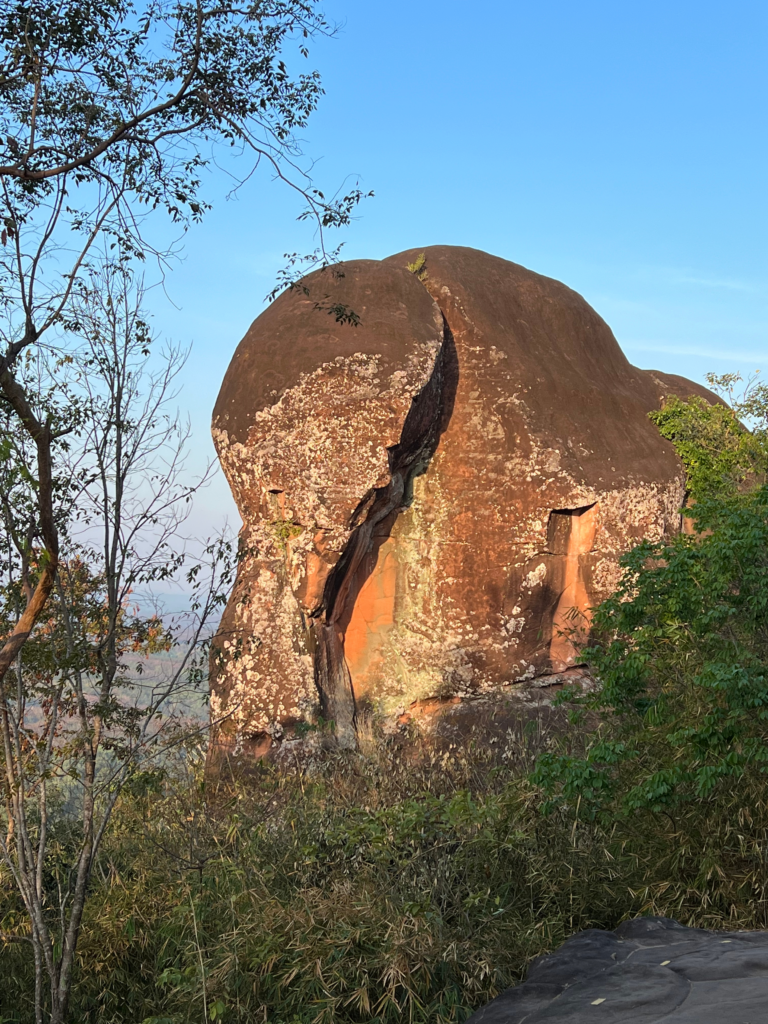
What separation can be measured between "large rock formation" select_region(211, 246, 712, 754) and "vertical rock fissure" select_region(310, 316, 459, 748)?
0.09 feet

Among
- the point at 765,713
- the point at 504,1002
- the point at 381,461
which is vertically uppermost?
the point at 381,461

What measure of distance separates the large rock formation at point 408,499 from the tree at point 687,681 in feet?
12.8

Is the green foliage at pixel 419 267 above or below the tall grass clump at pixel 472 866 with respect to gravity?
above

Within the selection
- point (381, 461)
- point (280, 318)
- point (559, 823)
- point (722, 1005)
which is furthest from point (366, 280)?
point (722, 1005)

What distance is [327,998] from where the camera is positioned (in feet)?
16.0

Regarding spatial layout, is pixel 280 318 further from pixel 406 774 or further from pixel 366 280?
pixel 406 774

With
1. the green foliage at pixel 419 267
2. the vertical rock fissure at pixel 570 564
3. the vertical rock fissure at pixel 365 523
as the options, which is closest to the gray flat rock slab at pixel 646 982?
the vertical rock fissure at pixel 365 523

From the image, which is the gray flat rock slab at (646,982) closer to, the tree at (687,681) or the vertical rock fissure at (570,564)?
the tree at (687,681)

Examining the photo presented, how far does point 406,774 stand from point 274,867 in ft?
7.79

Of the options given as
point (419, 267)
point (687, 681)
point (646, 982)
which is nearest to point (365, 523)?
point (419, 267)

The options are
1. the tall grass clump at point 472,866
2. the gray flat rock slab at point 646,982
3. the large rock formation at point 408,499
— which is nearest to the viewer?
the gray flat rock slab at point 646,982

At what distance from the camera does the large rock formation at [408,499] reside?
1034 cm

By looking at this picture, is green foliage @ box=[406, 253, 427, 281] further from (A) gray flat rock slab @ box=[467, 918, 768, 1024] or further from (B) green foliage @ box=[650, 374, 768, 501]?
(A) gray flat rock slab @ box=[467, 918, 768, 1024]

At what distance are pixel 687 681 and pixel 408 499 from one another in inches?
213
